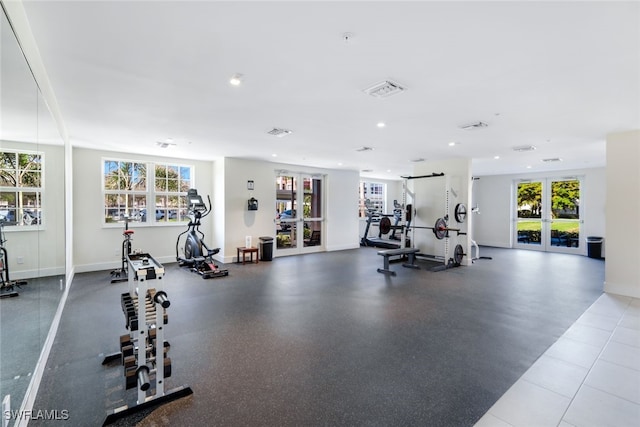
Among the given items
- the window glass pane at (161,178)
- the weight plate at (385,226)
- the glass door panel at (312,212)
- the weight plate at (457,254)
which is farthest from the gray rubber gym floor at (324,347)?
the glass door panel at (312,212)

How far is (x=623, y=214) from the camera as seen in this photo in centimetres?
460

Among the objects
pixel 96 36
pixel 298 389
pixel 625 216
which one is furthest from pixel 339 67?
pixel 625 216

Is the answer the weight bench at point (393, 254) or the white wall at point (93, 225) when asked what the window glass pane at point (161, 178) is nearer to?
the white wall at point (93, 225)

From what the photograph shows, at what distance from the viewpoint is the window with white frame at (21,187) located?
174 cm

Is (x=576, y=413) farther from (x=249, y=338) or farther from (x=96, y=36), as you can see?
(x=96, y=36)

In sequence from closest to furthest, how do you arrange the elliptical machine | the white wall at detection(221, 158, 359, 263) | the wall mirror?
the wall mirror < the elliptical machine < the white wall at detection(221, 158, 359, 263)

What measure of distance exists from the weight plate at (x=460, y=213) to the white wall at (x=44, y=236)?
24.6 feet

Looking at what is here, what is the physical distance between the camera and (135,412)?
2.01 meters

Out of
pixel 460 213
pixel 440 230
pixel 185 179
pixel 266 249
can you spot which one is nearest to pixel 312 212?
pixel 266 249

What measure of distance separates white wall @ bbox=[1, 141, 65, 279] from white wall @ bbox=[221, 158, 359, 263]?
400 centimetres

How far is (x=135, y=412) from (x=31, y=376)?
82 cm

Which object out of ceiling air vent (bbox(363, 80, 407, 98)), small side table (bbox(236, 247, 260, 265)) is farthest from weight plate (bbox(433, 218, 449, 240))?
ceiling air vent (bbox(363, 80, 407, 98))

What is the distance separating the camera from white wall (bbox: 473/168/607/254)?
341 inches

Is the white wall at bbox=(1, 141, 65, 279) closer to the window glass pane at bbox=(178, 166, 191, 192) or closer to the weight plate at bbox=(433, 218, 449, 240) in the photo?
the window glass pane at bbox=(178, 166, 191, 192)
